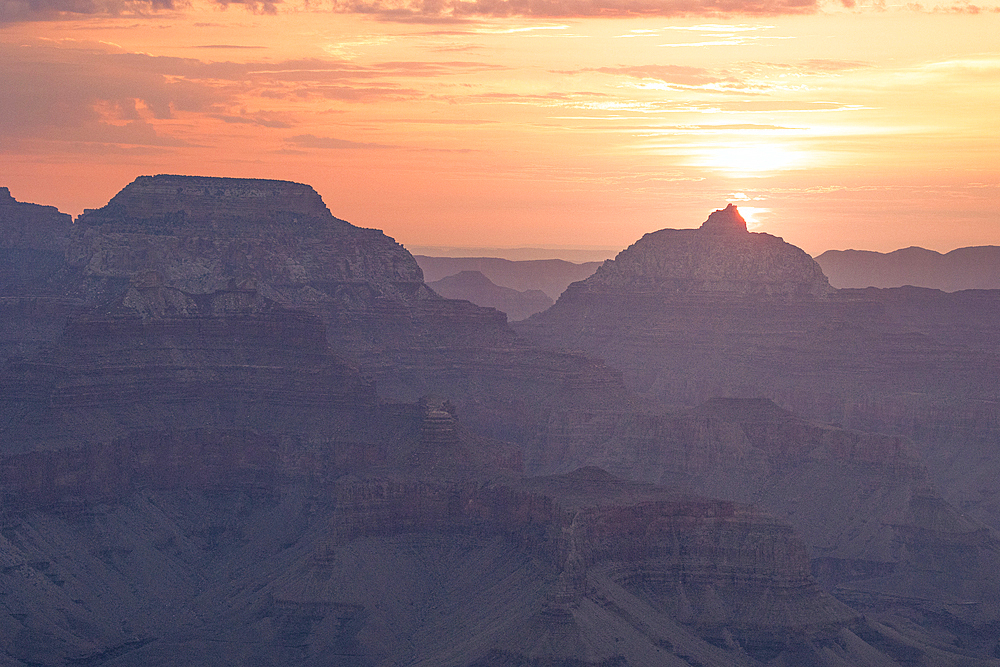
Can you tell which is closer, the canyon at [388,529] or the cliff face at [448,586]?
the cliff face at [448,586]

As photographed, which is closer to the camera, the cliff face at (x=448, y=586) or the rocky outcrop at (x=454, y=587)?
the rocky outcrop at (x=454, y=587)

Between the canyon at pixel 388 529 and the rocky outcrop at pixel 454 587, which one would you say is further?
the canyon at pixel 388 529

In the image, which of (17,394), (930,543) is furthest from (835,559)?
(17,394)

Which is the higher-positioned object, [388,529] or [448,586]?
[388,529]

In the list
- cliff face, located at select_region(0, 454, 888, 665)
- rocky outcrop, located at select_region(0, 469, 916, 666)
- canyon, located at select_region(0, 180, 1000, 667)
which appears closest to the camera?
rocky outcrop, located at select_region(0, 469, 916, 666)

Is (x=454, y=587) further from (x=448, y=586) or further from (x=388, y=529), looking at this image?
(x=388, y=529)

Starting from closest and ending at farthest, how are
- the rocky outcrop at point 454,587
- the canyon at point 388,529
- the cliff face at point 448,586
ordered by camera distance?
the rocky outcrop at point 454,587
the cliff face at point 448,586
the canyon at point 388,529

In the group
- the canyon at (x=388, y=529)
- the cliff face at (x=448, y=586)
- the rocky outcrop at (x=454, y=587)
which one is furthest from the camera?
the canyon at (x=388, y=529)

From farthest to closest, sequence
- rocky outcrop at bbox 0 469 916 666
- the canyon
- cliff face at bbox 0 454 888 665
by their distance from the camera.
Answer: the canyon < cliff face at bbox 0 454 888 665 < rocky outcrop at bbox 0 469 916 666

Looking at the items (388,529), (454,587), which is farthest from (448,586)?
(388,529)

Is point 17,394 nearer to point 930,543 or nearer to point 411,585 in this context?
point 411,585

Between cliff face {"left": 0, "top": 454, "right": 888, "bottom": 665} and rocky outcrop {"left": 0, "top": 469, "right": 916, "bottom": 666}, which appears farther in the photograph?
cliff face {"left": 0, "top": 454, "right": 888, "bottom": 665}

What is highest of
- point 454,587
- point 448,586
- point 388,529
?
point 388,529
